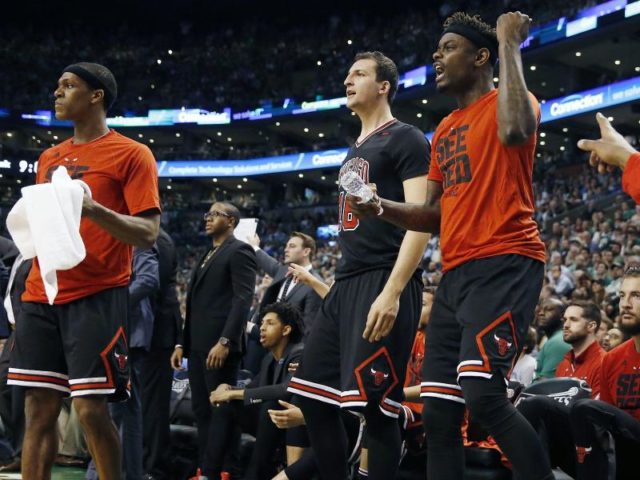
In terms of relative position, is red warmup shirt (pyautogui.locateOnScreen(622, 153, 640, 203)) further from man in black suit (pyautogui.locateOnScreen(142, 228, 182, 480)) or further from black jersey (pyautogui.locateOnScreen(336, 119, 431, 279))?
man in black suit (pyautogui.locateOnScreen(142, 228, 182, 480))

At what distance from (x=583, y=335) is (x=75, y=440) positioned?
3.70m

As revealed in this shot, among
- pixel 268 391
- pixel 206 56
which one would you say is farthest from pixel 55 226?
pixel 206 56

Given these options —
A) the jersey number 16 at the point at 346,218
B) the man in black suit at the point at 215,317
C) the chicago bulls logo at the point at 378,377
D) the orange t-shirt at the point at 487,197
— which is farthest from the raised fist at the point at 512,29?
the man in black suit at the point at 215,317

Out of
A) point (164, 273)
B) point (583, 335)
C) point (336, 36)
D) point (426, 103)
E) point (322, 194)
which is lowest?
point (583, 335)

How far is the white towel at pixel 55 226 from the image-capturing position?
3.15 metres

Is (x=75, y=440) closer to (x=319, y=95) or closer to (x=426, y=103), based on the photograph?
(x=426, y=103)

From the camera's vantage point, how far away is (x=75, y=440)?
6375mm

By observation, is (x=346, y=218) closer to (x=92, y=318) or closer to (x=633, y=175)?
(x=92, y=318)

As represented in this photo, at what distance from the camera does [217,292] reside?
219 inches

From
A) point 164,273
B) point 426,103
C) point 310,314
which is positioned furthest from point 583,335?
point 426,103

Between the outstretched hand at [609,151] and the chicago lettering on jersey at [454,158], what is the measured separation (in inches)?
18.2

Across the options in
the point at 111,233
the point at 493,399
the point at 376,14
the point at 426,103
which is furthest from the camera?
the point at 376,14

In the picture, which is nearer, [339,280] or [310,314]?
[339,280]

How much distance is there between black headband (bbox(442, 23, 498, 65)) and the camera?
10.6 feet
